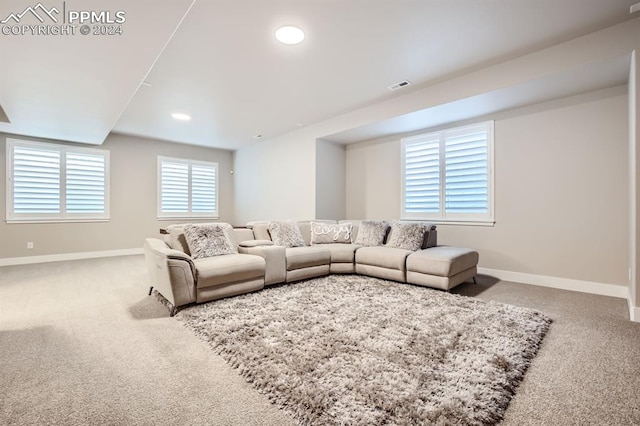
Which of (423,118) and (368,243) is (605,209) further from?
(368,243)

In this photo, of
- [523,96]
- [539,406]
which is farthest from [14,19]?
[523,96]

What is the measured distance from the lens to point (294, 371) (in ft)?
5.63

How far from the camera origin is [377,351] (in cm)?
196

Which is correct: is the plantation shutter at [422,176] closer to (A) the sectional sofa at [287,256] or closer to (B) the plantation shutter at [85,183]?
(A) the sectional sofa at [287,256]

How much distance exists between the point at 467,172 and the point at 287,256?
10.0 feet

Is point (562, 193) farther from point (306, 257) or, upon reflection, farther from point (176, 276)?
point (176, 276)

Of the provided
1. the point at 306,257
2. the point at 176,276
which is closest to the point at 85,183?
the point at 176,276

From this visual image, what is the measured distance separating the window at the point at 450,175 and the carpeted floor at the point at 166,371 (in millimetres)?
1764

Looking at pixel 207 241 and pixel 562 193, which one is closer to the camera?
pixel 207 241

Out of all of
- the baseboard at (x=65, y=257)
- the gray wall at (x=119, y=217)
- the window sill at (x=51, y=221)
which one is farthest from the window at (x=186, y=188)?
the window sill at (x=51, y=221)

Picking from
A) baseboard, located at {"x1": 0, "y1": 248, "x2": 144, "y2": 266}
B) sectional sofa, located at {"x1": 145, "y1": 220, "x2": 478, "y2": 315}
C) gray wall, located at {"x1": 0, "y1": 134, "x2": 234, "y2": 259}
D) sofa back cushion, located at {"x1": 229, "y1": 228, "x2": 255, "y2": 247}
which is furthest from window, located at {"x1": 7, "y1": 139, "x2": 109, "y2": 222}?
sofa back cushion, located at {"x1": 229, "y1": 228, "x2": 255, "y2": 247}

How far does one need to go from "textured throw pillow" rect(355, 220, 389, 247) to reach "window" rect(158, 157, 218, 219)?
4653mm

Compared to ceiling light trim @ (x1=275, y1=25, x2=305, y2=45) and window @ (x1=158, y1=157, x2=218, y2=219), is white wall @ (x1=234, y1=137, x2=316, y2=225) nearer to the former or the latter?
window @ (x1=158, y1=157, x2=218, y2=219)

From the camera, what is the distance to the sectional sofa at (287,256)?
115 inches
